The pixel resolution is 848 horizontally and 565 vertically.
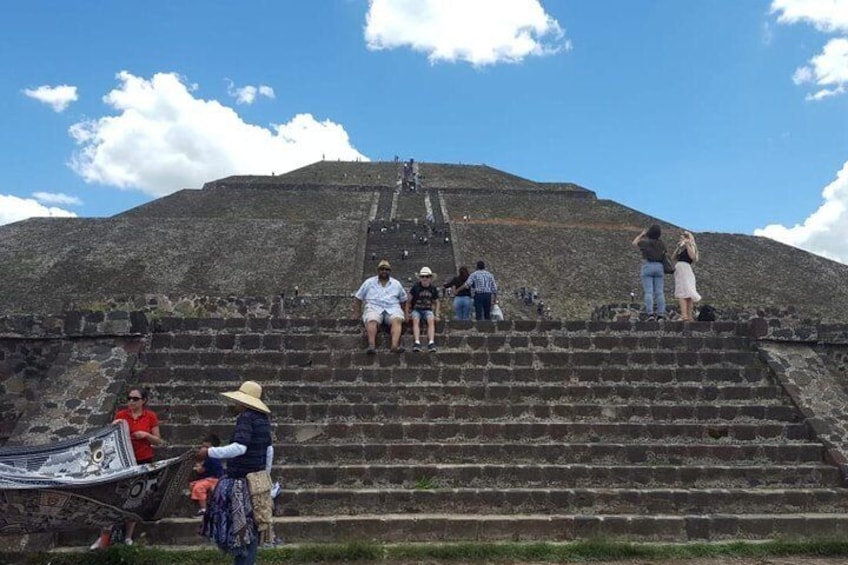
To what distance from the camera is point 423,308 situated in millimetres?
6977

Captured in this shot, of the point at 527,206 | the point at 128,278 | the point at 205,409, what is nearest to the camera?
the point at 205,409

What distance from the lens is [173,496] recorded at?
4355mm

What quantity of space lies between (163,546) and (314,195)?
2883 centimetres

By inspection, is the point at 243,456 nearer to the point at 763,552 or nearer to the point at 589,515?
the point at 589,515

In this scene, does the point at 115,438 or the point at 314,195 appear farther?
the point at 314,195

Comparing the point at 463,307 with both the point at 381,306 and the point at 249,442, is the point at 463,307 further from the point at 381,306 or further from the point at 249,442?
the point at 249,442

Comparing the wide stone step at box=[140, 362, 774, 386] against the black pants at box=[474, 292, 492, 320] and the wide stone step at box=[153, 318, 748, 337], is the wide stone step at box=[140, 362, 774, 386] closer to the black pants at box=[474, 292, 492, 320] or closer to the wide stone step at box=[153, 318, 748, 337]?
the wide stone step at box=[153, 318, 748, 337]

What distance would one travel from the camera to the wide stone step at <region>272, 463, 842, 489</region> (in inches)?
206

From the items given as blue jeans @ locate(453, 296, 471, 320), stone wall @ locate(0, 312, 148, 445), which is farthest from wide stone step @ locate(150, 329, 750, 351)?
blue jeans @ locate(453, 296, 471, 320)

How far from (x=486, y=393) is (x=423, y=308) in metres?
1.28

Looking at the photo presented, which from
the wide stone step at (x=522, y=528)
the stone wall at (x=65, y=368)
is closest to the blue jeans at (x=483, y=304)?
the wide stone step at (x=522, y=528)

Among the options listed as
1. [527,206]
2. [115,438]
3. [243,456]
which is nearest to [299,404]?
[115,438]

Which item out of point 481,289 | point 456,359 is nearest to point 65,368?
point 456,359

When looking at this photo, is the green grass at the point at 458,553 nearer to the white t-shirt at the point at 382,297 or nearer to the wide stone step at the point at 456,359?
the wide stone step at the point at 456,359
